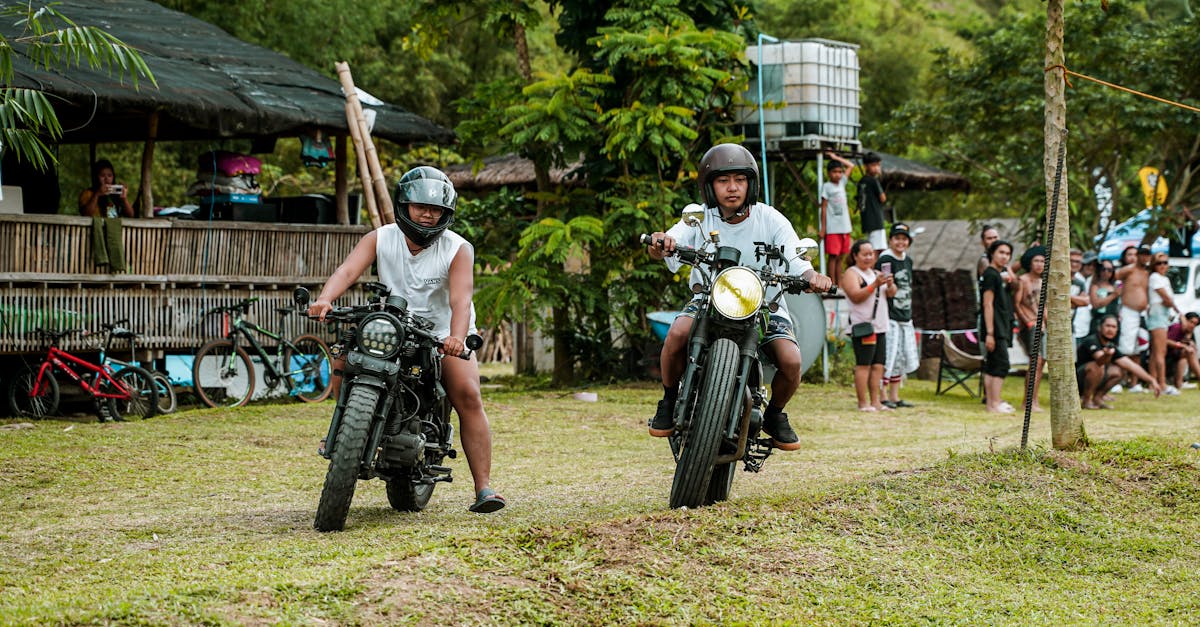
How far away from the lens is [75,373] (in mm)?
12445

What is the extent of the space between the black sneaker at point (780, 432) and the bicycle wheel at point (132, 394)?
7.57 metres

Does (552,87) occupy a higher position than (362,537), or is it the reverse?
(552,87)

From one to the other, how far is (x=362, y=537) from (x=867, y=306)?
844cm

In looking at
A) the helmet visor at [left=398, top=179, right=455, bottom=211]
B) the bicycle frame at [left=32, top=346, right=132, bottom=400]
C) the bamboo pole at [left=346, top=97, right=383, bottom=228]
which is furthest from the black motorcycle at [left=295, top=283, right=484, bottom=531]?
the bamboo pole at [left=346, top=97, right=383, bottom=228]

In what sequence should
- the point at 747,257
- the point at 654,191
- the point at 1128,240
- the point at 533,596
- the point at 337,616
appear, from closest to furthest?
the point at 337,616 → the point at 533,596 → the point at 747,257 → the point at 654,191 → the point at 1128,240

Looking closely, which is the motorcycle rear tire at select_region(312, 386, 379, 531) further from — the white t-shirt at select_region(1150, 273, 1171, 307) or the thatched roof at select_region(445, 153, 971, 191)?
the white t-shirt at select_region(1150, 273, 1171, 307)

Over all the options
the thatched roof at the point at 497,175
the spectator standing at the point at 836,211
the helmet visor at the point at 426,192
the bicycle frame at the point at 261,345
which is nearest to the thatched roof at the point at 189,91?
the bicycle frame at the point at 261,345

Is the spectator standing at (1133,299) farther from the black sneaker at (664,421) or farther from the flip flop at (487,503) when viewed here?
the flip flop at (487,503)

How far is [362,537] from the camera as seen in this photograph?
5.94 meters

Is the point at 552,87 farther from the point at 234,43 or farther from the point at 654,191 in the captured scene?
the point at 234,43

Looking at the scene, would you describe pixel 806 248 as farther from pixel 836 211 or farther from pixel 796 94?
pixel 796 94

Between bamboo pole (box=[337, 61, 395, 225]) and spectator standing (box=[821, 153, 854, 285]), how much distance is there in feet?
16.7

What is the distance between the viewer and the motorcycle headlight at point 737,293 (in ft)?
20.1

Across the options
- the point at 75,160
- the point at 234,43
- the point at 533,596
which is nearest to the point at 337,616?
the point at 533,596
